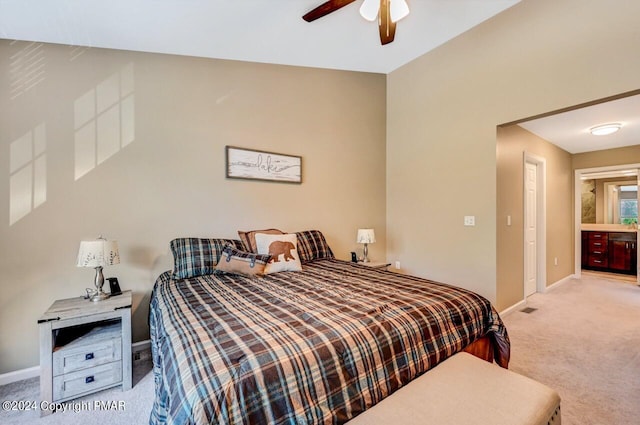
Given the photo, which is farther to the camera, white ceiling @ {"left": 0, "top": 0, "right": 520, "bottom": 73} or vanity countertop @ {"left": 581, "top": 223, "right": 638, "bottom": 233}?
vanity countertop @ {"left": 581, "top": 223, "right": 638, "bottom": 233}

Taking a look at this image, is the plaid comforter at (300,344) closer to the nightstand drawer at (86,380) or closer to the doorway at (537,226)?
the nightstand drawer at (86,380)

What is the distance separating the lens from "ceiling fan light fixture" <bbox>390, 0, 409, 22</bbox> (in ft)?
6.07

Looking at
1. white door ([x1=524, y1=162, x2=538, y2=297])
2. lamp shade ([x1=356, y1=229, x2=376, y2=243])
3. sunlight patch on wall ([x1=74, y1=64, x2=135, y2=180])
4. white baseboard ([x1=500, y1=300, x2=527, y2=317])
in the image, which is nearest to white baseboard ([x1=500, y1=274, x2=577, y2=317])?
white baseboard ([x1=500, y1=300, x2=527, y2=317])

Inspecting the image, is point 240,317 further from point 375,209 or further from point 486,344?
point 375,209

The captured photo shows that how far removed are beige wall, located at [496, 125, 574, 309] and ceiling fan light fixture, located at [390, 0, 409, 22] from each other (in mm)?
1828

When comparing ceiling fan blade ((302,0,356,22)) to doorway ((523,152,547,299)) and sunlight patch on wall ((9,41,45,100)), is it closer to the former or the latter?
sunlight patch on wall ((9,41,45,100))

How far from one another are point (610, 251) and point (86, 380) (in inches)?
323

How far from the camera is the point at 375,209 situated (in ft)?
13.3

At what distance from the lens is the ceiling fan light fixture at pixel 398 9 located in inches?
72.8

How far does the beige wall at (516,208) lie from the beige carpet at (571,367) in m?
0.46

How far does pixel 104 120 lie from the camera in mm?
2369

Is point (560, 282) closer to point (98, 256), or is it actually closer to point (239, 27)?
point (239, 27)

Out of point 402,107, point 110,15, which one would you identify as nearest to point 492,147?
point 402,107

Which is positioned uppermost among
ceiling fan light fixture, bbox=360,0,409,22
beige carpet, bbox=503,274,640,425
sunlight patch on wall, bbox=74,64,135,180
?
ceiling fan light fixture, bbox=360,0,409,22
